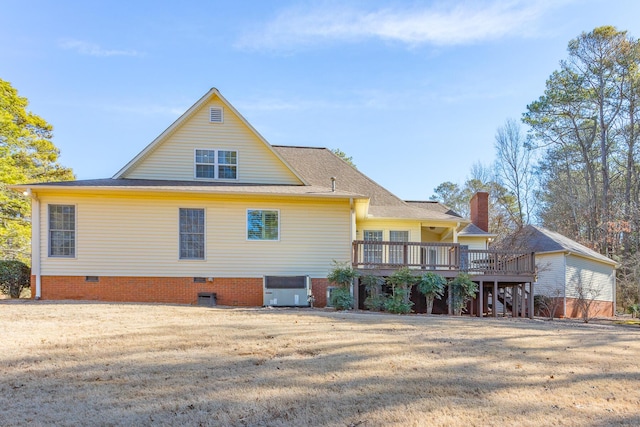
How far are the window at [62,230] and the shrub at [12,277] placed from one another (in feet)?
6.58

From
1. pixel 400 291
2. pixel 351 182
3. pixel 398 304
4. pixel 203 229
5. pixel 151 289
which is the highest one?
pixel 351 182

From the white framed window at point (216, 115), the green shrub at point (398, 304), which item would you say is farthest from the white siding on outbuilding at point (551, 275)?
the white framed window at point (216, 115)

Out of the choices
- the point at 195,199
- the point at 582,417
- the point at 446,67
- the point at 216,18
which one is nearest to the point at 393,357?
the point at 582,417

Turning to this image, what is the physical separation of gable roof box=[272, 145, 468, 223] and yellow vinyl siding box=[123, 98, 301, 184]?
1985 mm

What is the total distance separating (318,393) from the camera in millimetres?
4074

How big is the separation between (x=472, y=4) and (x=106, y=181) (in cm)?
1327

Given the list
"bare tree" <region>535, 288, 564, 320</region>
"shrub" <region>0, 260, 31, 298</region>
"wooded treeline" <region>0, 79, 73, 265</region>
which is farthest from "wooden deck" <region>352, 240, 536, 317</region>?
"wooded treeline" <region>0, 79, 73, 265</region>

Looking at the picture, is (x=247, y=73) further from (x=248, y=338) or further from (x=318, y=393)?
(x=318, y=393)

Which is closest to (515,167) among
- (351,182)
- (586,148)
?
(586,148)

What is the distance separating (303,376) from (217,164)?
34.4ft

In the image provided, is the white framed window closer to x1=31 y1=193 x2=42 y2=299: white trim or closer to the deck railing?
x1=31 y1=193 x2=42 y2=299: white trim

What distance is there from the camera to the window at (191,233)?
42.4 ft

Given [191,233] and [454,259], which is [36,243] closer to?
[191,233]

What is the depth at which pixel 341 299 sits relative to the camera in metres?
11.5
